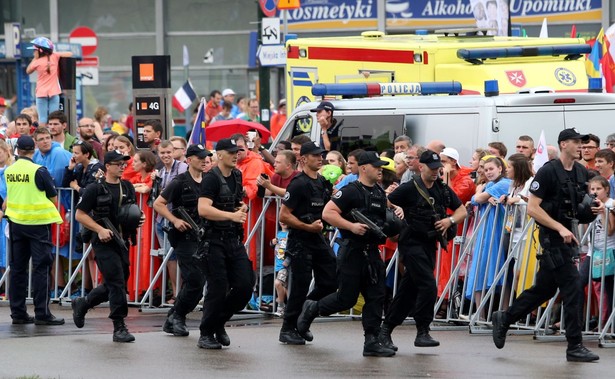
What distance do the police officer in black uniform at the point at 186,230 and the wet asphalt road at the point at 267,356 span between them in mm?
225

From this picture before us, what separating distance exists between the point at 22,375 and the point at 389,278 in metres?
4.46

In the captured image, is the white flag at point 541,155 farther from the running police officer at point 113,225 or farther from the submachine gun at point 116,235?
the submachine gun at point 116,235

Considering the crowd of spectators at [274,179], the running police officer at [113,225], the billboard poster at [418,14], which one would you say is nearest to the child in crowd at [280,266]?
the crowd of spectators at [274,179]

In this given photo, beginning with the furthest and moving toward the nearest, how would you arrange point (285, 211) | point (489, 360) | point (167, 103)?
point (167, 103)
point (285, 211)
point (489, 360)

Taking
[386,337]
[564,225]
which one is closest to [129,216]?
[386,337]

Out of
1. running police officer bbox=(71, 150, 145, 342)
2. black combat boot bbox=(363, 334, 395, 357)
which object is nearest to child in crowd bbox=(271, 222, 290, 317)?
running police officer bbox=(71, 150, 145, 342)

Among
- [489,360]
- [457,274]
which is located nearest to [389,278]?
[457,274]

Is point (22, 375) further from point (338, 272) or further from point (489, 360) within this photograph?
point (489, 360)

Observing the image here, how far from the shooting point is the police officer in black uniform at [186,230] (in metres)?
12.2

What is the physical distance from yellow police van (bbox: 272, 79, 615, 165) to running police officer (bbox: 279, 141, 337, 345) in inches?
113

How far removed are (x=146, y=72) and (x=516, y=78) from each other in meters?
4.41

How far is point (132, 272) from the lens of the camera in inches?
586

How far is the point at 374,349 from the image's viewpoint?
1110cm

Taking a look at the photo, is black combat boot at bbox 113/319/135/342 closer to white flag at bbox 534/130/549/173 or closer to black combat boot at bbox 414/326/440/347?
black combat boot at bbox 414/326/440/347
